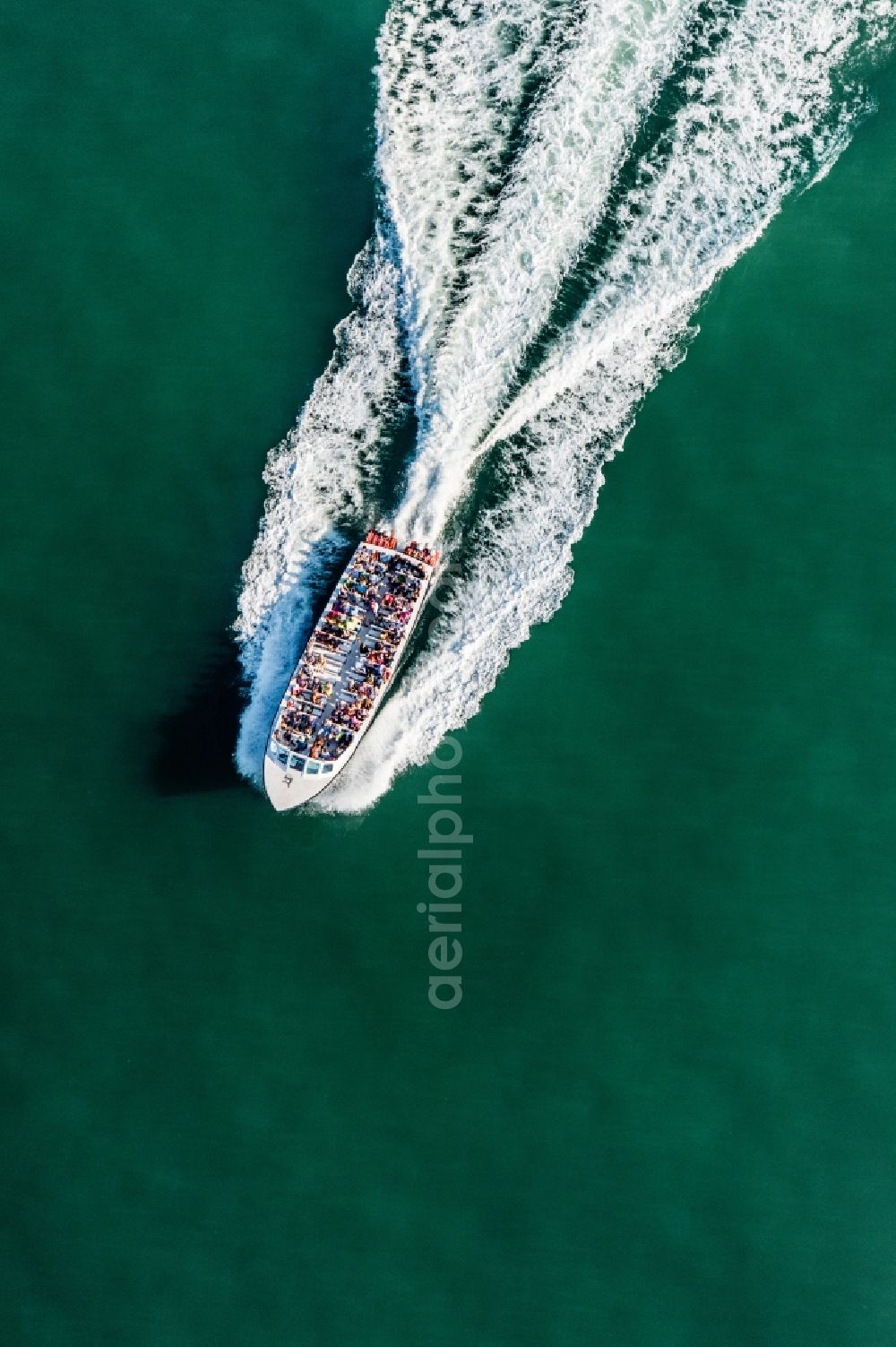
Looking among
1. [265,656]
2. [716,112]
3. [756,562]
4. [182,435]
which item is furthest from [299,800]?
[716,112]

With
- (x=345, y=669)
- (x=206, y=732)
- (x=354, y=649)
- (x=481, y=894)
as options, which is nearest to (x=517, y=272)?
(x=354, y=649)

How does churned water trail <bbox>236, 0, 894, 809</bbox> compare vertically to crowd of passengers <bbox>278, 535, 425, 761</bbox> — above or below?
above

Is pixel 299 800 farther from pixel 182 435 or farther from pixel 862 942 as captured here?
pixel 862 942

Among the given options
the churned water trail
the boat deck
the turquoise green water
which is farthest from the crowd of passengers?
the turquoise green water

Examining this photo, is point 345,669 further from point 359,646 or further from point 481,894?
point 481,894

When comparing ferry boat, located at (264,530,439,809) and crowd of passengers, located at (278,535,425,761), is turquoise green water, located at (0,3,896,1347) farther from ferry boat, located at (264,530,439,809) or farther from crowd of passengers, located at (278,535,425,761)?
crowd of passengers, located at (278,535,425,761)
